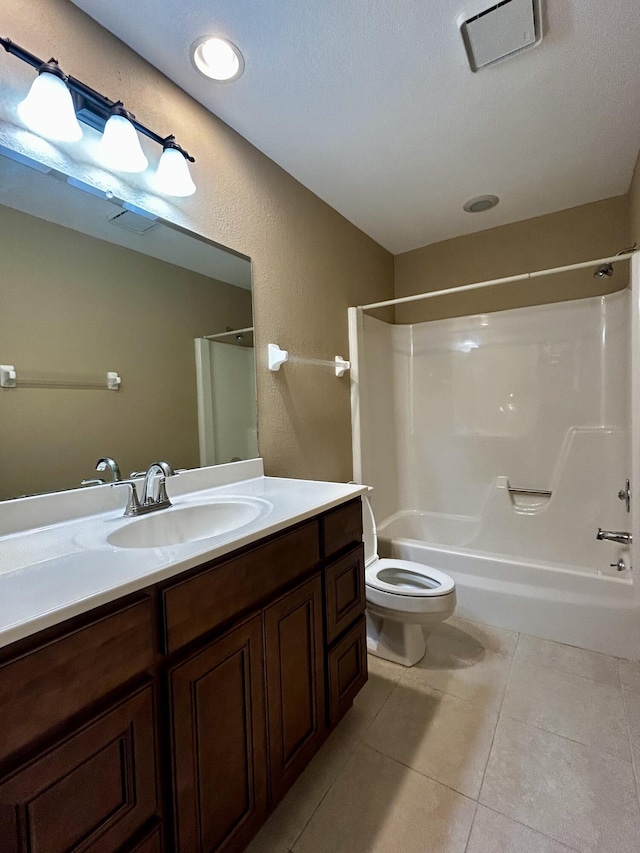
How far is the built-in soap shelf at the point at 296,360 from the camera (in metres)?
1.74

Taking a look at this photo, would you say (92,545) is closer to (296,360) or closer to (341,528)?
(341,528)

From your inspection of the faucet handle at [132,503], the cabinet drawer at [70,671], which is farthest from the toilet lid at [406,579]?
the cabinet drawer at [70,671]

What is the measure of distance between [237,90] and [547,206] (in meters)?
1.87

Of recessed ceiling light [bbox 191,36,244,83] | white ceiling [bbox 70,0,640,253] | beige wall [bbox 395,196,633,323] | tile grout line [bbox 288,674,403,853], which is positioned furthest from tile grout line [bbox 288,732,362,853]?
beige wall [bbox 395,196,633,323]

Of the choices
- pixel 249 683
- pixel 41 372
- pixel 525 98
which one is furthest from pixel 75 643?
pixel 525 98

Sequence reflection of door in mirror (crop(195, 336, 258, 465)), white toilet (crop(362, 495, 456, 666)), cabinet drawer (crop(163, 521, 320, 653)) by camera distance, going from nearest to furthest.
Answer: cabinet drawer (crop(163, 521, 320, 653))
reflection of door in mirror (crop(195, 336, 258, 465))
white toilet (crop(362, 495, 456, 666))

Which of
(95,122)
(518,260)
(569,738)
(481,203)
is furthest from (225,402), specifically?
(518,260)

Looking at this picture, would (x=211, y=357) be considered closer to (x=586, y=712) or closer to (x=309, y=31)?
(x=309, y=31)

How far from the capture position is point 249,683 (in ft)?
3.04

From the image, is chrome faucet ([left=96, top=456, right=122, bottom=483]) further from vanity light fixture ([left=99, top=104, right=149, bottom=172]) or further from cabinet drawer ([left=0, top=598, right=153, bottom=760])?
vanity light fixture ([left=99, top=104, right=149, bottom=172])

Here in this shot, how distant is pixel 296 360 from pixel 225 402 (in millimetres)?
486

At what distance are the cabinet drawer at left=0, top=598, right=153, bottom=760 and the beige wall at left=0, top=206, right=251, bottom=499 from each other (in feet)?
1.88

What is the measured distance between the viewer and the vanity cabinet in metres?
0.57

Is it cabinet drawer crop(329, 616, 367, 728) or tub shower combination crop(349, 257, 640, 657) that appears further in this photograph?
tub shower combination crop(349, 257, 640, 657)
